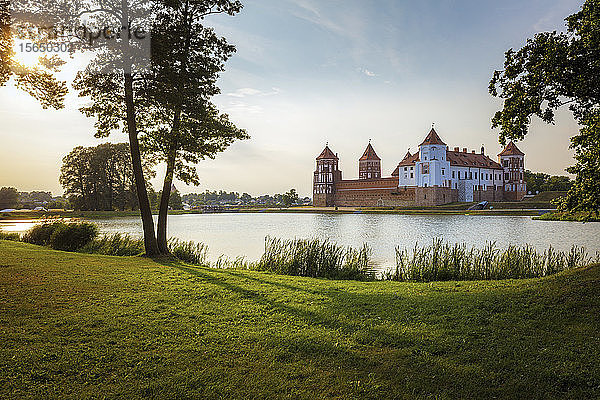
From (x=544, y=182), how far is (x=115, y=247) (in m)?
95.5

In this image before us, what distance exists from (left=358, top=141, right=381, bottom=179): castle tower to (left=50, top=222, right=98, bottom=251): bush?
85.7 meters

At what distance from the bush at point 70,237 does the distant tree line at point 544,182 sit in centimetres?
8234

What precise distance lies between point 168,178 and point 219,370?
9.84 meters

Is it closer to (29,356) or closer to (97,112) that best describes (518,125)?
(29,356)

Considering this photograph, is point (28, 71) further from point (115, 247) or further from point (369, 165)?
point (369, 165)

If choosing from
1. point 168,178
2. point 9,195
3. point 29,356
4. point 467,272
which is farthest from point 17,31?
point 9,195

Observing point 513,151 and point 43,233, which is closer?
point 43,233

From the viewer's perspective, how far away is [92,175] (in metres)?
52.1

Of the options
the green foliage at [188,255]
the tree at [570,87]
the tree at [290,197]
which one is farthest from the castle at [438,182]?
the tree at [570,87]

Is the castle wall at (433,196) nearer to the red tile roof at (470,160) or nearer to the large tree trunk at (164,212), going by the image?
the red tile roof at (470,160)

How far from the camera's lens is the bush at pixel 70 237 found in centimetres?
1334

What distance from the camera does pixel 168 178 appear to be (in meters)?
12.5

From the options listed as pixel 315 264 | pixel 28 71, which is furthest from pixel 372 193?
pixel 28 71

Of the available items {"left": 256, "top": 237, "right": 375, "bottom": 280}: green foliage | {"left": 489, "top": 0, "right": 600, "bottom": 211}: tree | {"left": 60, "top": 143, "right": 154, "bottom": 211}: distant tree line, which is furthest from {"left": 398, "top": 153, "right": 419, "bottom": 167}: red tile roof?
{"left": 489, "top": 0, "right": 600, "bottom": 211}: tree
